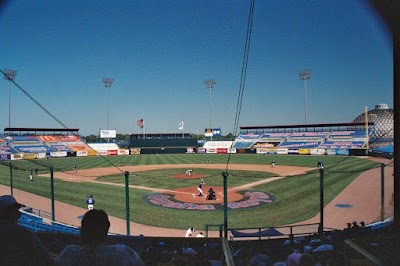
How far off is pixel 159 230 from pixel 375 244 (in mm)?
9473

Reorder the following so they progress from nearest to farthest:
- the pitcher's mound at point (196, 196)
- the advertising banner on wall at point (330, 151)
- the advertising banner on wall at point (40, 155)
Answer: the pitcher's mound at point (196, 196) → the advertising banner on wall at point (330, 151) → the advertising banner on wall at point (40, 155)

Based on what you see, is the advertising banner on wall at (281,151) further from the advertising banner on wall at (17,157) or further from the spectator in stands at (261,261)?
the spectator in stands at (261,261)

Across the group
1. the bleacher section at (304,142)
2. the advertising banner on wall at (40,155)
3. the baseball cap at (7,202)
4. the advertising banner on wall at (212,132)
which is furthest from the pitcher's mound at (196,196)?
the advertising banner on wall at (212,132)

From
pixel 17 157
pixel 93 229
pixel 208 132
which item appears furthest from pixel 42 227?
pixel 208 132

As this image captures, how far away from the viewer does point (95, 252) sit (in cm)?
174

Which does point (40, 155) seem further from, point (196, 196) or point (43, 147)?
point (196, 196)

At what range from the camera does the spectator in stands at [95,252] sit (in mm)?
1709

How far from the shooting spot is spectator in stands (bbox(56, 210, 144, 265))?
1709mm

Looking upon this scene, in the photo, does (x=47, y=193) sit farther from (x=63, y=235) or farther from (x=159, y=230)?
(x=63, y=235)

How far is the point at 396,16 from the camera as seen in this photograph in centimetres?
260

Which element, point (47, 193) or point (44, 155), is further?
point (44, 155)

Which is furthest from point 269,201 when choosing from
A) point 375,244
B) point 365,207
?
point 375,244

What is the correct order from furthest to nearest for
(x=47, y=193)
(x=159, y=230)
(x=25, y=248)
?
(x=47, y=193), (x=159, y=230), (x=25, y=248)

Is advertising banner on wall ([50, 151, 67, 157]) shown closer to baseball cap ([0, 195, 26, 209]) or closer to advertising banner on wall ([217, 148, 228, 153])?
advertising banner on wall ([217, 148, 228, 153])
